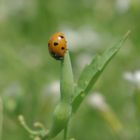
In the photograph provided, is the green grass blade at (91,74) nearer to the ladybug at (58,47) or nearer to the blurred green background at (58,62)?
the ladybug at (58,47)

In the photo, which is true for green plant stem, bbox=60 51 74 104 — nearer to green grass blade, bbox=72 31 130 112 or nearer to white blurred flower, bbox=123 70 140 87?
green grass blade, bbox=72 31 130 112

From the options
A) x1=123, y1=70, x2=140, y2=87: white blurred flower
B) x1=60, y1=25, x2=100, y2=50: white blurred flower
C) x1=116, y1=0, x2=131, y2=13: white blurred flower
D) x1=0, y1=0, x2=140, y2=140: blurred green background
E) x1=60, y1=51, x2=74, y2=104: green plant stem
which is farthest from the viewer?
x1=60, y1=25, x2=100, y2=50: white blurred flower

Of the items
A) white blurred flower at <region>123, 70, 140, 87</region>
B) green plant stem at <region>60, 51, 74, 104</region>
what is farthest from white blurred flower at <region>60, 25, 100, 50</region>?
green plant stem at <region>60, 51, 74, 104</region>

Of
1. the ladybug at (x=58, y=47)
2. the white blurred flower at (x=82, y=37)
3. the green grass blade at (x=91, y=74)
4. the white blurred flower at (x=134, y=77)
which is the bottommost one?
the white blurred flower at (x=82, y=37)

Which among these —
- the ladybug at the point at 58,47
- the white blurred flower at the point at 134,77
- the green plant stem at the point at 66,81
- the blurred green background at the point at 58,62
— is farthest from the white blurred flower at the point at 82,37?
the green plant stem at the point at 66,81

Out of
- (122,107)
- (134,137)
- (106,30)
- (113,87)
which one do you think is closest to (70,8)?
(106,30)

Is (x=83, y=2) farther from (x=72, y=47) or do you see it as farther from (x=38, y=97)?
(x=38, y=97)
